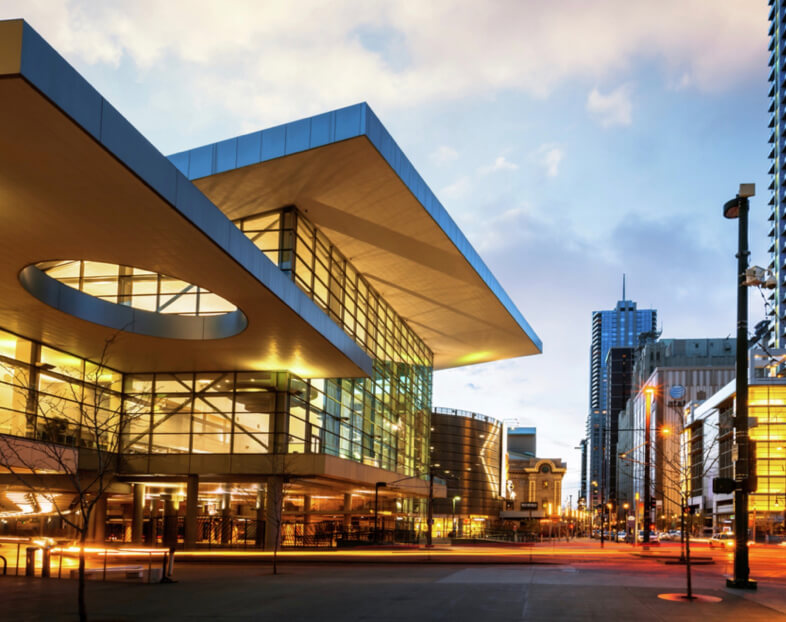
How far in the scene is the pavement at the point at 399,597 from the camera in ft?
52.1

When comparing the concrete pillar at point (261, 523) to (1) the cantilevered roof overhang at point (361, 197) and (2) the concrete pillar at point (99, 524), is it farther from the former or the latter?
(1) the cantilevered roof overhang at point (361, 197)

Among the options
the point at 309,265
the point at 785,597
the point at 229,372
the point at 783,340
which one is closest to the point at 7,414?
the point at 229,372

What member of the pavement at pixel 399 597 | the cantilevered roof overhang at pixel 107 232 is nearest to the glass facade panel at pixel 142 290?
the cantilevered roof overhang at pixel 107 232

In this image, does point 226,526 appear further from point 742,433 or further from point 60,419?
point 742,433

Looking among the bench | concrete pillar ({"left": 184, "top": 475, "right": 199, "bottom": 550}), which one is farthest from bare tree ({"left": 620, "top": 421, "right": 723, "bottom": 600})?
concrete pillar ({"left": 184, "top": 475, "right": 199, "bottom": 550})

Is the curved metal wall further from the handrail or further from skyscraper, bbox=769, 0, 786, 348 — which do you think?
skyscraper, bbox=769, 0, 786, 348

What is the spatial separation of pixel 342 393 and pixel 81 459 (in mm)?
16360

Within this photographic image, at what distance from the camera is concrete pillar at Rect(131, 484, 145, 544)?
4659cm

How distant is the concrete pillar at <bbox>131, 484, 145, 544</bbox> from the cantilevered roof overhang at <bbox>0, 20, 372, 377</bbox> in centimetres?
Result: 844

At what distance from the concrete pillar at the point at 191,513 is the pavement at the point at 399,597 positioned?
15.9m

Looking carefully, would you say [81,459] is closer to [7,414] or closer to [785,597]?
[7,414]

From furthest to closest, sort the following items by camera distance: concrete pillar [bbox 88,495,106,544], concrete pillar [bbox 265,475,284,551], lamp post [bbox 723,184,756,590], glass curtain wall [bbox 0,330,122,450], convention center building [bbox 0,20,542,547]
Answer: concrete pillar [bbox 88,495,106,544], concrete pillar [bbox 265,475,284,551], glass curtain wall [bbox 0,330,122,450], convention center building [bbox 0,20,542,547], lamp post [bbox 723,184,756,590]

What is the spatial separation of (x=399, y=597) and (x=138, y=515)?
104 feet

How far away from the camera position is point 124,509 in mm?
57344
